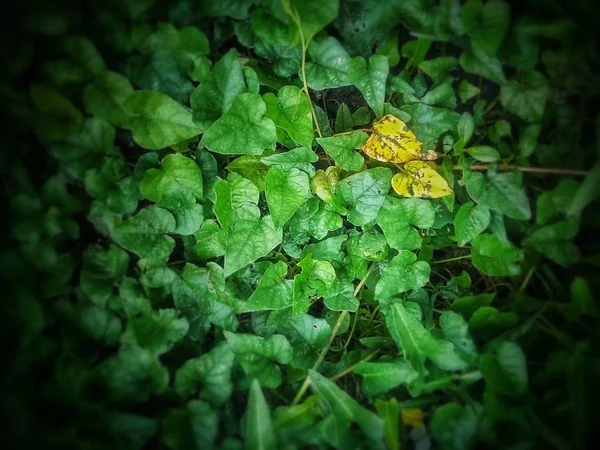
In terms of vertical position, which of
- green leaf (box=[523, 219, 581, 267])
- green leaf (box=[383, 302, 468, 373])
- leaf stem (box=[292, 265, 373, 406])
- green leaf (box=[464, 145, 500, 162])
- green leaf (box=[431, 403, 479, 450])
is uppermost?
green leaf (box=[464, 145, 500, 162])

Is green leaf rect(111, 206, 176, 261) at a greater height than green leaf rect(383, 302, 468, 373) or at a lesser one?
greater

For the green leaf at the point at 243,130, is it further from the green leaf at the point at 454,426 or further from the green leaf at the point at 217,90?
the green leaf at the point at 454,426

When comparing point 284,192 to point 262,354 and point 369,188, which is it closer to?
point 369,188

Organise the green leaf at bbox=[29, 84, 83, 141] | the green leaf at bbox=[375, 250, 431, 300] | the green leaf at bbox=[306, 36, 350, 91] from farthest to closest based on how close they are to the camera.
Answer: the green leaf at bbox=[375, 250, 431, 300]
the green leaf at bbox=[306, 36, 350, 91]
the green leaf at bbox=[29, 84, 83, 141]

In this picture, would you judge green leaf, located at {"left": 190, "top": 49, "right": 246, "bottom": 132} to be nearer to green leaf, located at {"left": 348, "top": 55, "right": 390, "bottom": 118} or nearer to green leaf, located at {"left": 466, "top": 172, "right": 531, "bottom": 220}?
green leaf, located at {"left": 348, "top": 55, "right": 390, "bottom": 118}

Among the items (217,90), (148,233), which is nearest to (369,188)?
(217,90)

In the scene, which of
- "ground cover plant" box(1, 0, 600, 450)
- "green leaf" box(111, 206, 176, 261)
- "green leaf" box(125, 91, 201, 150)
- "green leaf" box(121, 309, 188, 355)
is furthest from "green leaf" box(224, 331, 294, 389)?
"green leaf" box(125, 91, 201, 150)

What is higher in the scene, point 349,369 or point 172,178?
point 172,178
